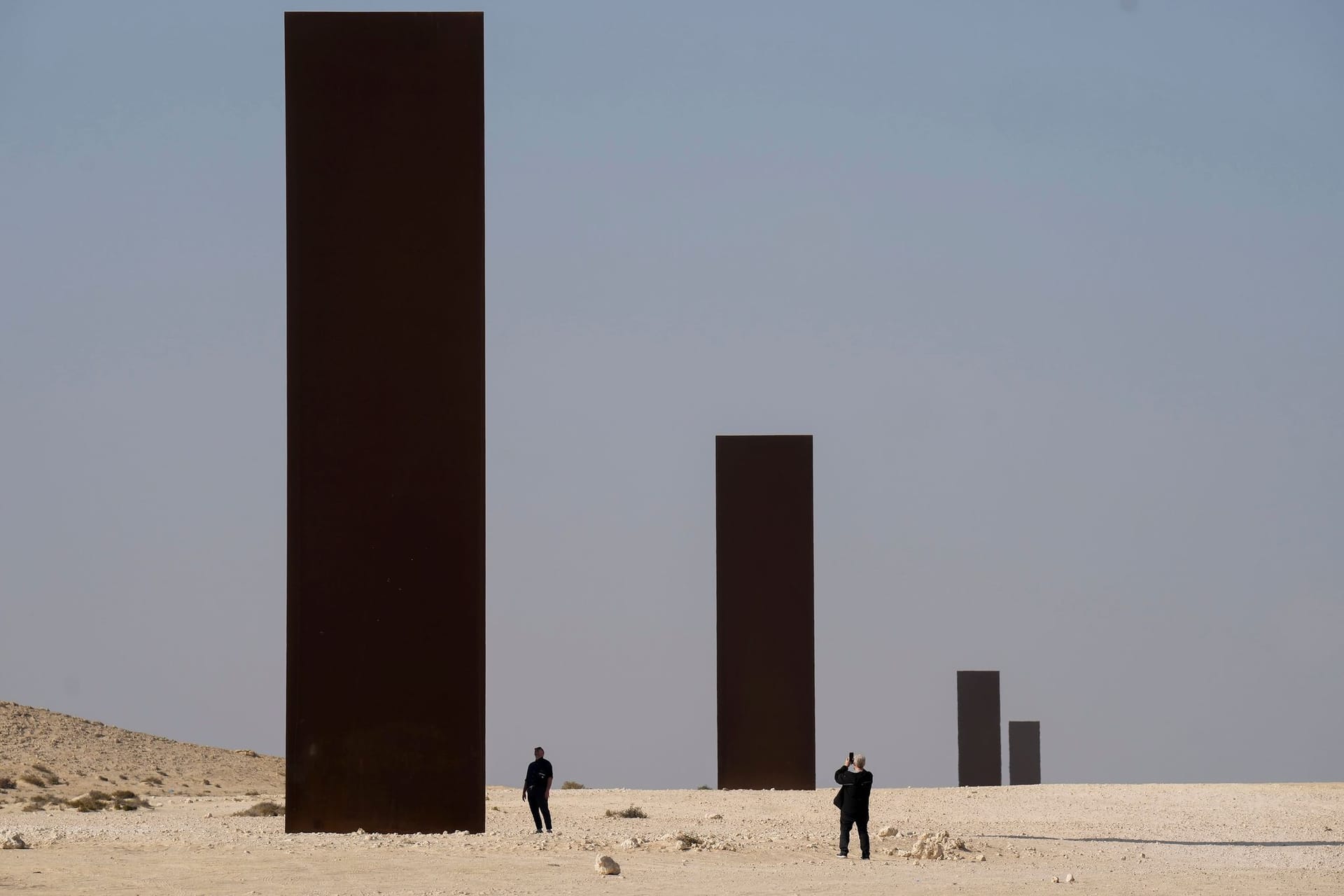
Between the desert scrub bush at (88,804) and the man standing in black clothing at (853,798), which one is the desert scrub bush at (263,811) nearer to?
the desert scrub bush at (88,804)

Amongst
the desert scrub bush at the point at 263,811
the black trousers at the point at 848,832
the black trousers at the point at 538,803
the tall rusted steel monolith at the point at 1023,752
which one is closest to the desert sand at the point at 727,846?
the black trousers at the point at 848,832

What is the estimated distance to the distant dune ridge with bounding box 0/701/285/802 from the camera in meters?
26.6

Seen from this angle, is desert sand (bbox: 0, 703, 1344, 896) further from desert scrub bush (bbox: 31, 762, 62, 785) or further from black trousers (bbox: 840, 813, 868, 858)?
black trousers (bbox: 840, 813, 868, 858)

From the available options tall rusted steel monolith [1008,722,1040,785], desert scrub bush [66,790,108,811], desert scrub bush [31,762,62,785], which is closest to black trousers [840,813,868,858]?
desert scrub bush [66,790,108,811]

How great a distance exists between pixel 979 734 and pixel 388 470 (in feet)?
54.1

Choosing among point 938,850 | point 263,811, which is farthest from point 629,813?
point 938,850

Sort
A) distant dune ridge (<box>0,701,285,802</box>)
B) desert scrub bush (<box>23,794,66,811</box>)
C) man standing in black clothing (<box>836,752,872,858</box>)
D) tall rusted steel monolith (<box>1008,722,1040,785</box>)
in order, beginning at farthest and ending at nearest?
tall rusted steel monolith (<box>1008,722,1040,785</box>), distant dune ridge (<box>0,701,285,802</box>), desert scrub bush (<box>23,794,66,811</box>), man standing in black clothing (<box>836,752,872,858</box>)

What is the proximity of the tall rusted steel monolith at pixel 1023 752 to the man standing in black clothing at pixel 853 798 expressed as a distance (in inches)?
646

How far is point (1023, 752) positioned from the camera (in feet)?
99.0

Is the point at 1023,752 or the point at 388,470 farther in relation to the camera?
the point at 1023,752

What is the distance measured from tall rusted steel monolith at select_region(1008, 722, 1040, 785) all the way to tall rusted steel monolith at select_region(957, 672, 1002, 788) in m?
1.55

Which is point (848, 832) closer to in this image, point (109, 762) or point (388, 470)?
point (388, 470)

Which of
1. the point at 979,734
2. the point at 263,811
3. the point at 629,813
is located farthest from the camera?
the point at 979,734

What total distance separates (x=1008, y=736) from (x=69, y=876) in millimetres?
21399
